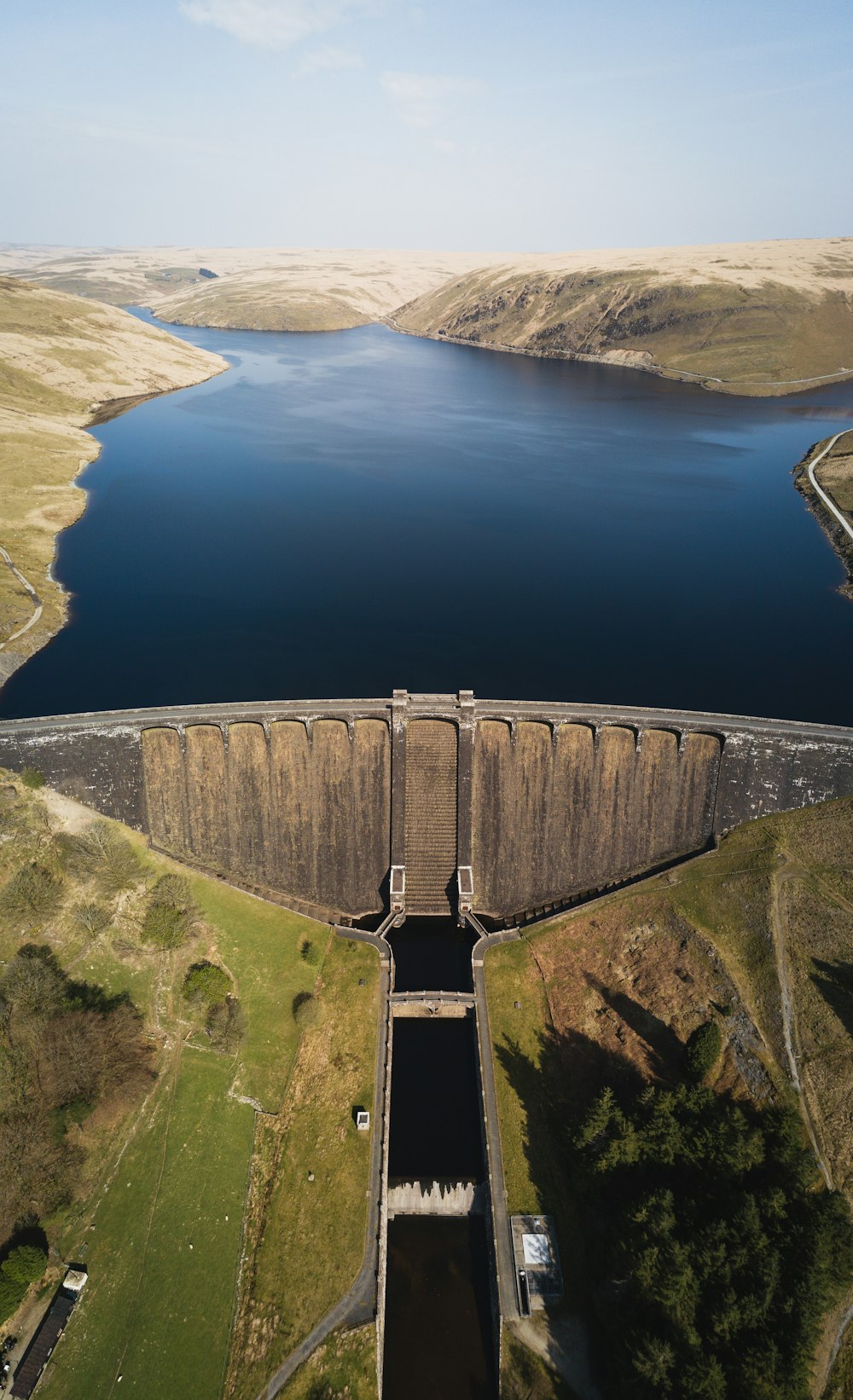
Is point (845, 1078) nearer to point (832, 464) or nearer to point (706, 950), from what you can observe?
point (706, 950)

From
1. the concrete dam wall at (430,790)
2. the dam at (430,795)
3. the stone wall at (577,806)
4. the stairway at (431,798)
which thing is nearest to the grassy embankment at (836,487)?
the dam at (430,795)

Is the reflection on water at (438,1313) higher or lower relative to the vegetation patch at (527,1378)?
lower

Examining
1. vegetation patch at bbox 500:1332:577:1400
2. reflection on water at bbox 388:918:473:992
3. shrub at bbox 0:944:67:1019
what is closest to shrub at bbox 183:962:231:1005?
shrub at bbox 0:944:67:1019

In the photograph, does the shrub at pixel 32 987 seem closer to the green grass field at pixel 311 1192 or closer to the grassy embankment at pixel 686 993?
the green grass field at pixel 311 1192

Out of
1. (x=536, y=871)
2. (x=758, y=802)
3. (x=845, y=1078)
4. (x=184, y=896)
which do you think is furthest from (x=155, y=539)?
(x=845, y=1078)

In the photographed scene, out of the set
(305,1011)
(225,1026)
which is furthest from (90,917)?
(305,1011)

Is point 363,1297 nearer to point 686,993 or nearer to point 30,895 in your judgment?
point 686,993
